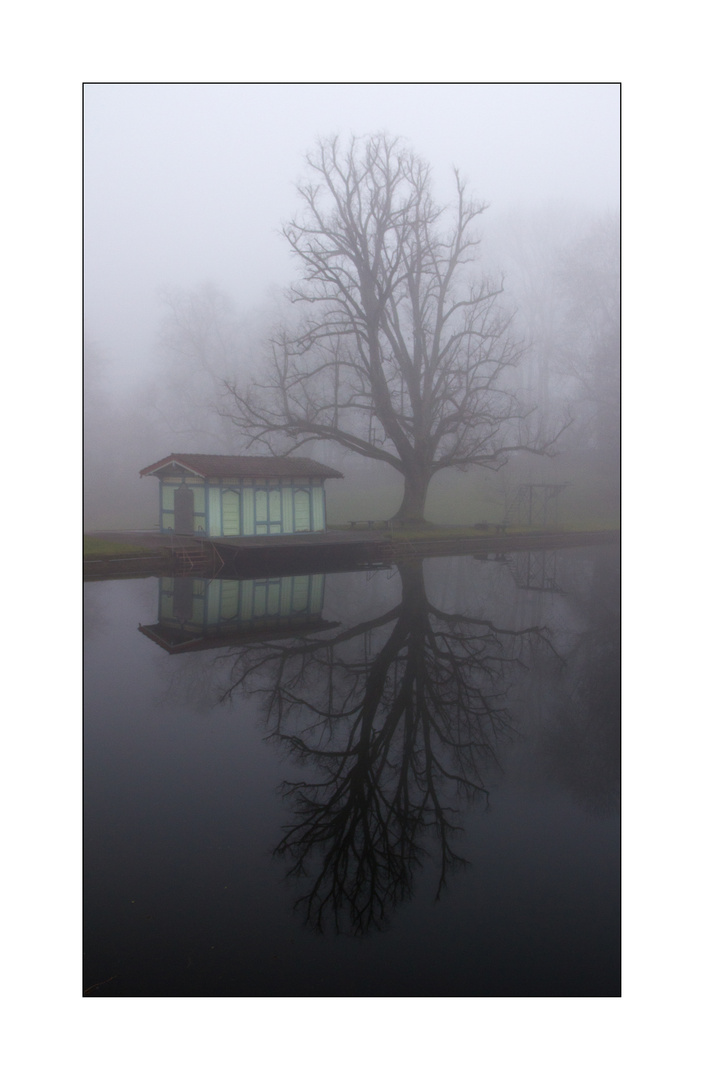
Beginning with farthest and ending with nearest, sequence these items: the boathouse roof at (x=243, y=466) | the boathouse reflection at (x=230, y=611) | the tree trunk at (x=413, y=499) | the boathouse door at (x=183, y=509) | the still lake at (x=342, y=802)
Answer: the tree trunk at (x=413, y=499)
the boathouse door at (x=183, y=509)
the boathouse roof at (x=243, y=466)
the boathouse reflection at (x=230, y=611)
the still lake at (x=342, y=802)

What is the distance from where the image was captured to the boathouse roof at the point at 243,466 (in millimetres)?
10102

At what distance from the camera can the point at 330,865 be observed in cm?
525

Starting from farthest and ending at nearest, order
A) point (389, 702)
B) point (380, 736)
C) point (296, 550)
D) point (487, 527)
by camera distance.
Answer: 1. point (296, 550)
2. point (487, 527)
3. point (389, 702)
4. point (380, 736)

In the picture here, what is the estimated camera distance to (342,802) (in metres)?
6.07

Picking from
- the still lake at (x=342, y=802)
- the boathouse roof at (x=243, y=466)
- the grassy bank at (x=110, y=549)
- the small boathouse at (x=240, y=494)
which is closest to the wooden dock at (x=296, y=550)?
the grassy bank at (x=110, y=549)

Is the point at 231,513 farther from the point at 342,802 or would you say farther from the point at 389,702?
the point at 342,802

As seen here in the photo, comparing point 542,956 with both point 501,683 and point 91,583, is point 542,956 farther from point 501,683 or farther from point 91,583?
point 91,583

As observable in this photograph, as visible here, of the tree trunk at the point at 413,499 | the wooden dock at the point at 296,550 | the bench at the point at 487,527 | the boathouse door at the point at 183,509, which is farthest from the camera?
the tree trunk at the point at 413,499

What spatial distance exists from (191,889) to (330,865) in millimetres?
902

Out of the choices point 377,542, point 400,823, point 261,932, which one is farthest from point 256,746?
point 377,542

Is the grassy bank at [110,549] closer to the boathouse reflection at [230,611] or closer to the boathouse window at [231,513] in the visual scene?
the boathouse reflection at [230,611]

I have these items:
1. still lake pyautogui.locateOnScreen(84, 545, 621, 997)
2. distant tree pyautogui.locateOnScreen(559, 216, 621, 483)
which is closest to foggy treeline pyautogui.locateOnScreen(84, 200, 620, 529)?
distant tree pyautogui.locateOnScreen(559, 216, 621, 483)

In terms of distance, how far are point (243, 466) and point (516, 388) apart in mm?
3944

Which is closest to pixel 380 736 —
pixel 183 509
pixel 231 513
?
pixel 231 513
